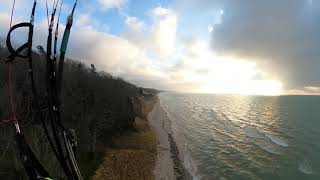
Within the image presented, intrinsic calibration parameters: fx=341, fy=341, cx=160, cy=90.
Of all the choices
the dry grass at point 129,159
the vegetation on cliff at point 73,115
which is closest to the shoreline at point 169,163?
the dry grass at point 129,159

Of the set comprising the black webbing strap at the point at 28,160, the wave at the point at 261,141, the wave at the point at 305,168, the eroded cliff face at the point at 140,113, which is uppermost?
the black webbing strap at the point at 28,160

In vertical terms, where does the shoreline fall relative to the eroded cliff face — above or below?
below

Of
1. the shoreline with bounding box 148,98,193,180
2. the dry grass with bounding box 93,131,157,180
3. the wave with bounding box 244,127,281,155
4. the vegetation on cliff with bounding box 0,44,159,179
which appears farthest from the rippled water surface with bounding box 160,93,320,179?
the vegetation on cliff with bounding box 0,44,159,179

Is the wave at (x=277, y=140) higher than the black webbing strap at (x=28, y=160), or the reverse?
the black webbing strap at (x=28, y=160)

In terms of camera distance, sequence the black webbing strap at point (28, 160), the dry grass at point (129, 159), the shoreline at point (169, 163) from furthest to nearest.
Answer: the shoreline at point (169, 163) < the dry grass at point (129, 159) < the black webbing strap at point (28, 160)

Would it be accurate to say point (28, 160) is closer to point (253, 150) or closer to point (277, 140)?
point (253, 150)

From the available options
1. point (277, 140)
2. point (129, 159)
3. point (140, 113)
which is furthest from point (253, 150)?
point (140, 113)

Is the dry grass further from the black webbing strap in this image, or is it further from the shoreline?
the black webbing strap

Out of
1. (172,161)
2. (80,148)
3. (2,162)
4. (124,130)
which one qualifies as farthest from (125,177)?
(124,130)

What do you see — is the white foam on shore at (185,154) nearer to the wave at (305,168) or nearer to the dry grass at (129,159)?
the dry grass at (129,159)
